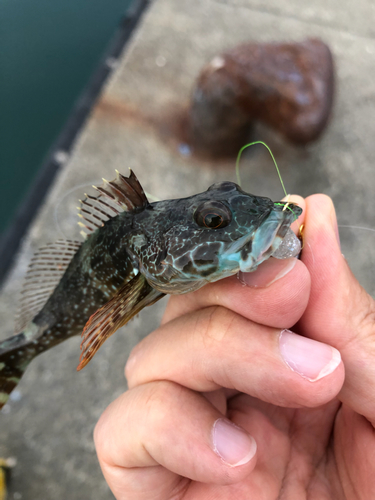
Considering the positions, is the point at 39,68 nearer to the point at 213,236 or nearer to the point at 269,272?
the point at 213,236

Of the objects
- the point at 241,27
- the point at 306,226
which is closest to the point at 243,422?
the point at 306,226

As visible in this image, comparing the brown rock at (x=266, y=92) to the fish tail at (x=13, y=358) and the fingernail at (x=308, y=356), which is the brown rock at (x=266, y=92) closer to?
the fish tail at (x=13, y=358)

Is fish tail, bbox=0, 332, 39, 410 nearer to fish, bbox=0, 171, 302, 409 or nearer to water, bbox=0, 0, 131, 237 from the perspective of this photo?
fish, bbox=0, 171, 302, 409

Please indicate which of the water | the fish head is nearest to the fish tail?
the fish head

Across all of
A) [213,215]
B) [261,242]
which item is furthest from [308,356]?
[213,215]

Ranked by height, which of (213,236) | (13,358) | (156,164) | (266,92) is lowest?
(156,164)

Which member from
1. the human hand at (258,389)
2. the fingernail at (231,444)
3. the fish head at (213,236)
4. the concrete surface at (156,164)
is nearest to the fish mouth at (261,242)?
the fish head at (213,236)
